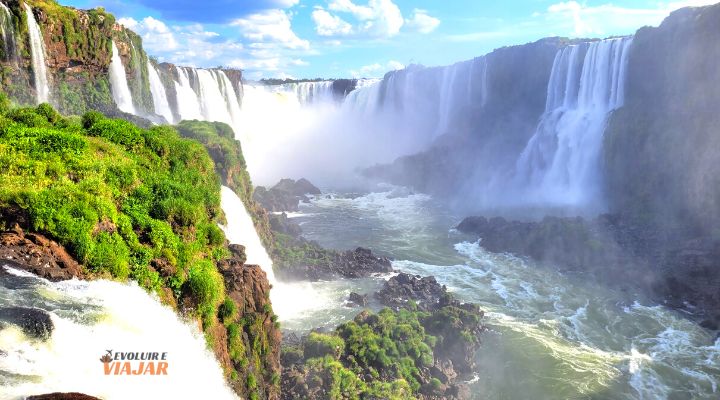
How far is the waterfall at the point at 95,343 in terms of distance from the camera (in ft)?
20.2

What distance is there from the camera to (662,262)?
2955cm

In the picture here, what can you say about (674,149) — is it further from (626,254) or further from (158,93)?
(158,93)

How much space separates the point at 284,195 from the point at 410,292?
83.1ft

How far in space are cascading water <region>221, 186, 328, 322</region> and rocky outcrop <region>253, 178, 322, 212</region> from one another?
19321mm

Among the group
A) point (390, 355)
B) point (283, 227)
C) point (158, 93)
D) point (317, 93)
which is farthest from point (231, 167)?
point (317, 93)

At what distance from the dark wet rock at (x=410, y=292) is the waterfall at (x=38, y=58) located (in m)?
25.6

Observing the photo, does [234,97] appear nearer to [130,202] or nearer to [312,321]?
[312,321]

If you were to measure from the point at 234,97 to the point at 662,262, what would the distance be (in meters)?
53.7

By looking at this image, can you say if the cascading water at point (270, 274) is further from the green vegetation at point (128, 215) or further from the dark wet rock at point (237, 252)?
the green vegetation at point (128, 215)

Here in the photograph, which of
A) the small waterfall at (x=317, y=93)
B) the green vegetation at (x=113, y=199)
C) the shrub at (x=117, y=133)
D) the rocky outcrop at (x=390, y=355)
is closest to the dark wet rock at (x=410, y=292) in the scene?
the rocky outcrop at (x=390, y=355)

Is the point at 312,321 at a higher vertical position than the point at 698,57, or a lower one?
lower

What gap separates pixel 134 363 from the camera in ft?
25.3

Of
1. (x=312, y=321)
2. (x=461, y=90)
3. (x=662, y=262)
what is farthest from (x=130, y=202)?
(x=461, y=90)

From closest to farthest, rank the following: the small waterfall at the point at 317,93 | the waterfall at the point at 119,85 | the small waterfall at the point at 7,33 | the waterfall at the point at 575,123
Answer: the small waterfall at the point at 7,33
the waterfall at the point at 119,85
the waterfall at the point at 575,123
the small waterfall at the point at 317,93
